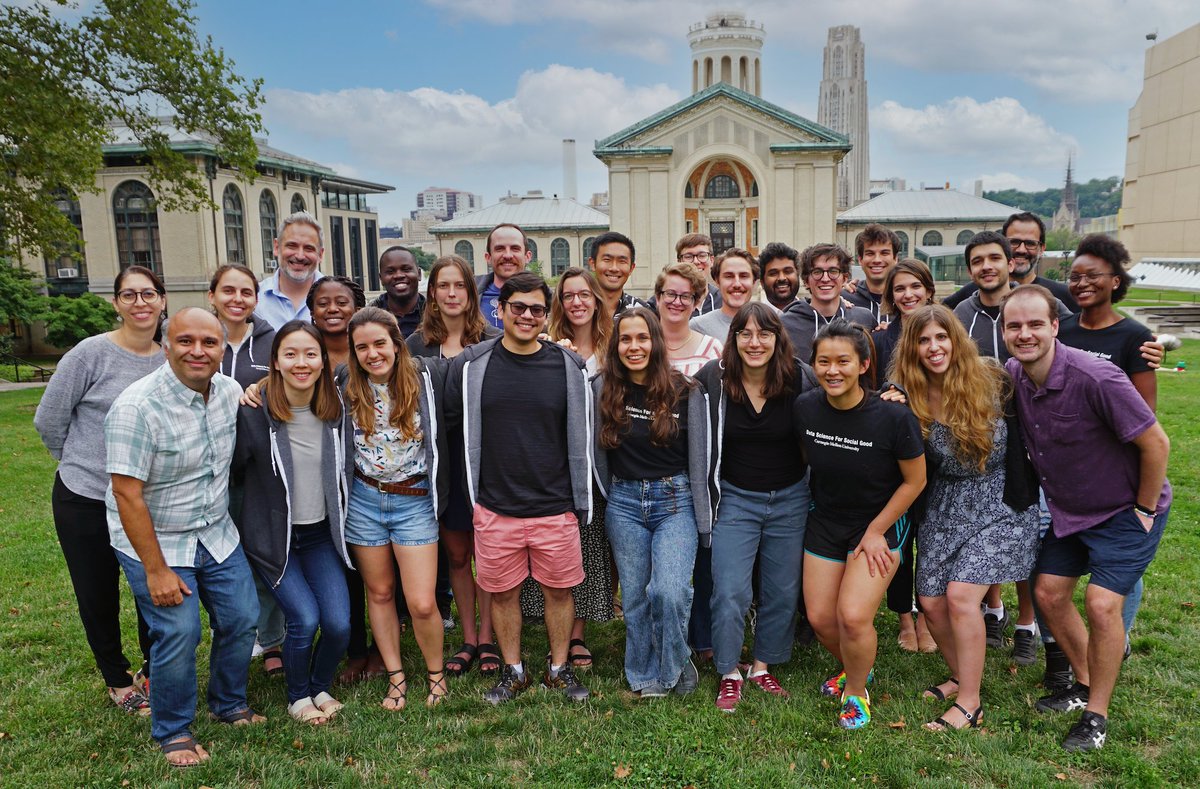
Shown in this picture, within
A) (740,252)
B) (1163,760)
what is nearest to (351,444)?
(740,252)

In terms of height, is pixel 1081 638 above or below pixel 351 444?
below

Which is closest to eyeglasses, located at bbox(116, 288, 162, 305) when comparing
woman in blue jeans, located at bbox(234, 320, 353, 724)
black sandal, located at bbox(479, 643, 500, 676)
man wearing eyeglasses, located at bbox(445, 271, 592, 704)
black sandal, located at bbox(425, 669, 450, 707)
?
woman in blue jeans, located at bbox(234, 320, 353, 724)

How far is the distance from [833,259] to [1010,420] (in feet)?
7.03

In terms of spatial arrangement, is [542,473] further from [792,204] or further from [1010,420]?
[792,204]

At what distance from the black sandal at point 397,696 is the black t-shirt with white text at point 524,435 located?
123cm

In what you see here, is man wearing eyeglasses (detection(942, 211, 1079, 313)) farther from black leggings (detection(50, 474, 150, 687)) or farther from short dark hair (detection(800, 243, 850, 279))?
black leggings (detection(50, 474, 150, 687))

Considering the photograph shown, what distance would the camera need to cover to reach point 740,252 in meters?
6.64

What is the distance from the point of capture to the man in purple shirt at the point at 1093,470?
4.28 m

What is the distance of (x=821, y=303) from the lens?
6348 millimetres

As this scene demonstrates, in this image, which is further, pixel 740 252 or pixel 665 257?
pixel 665 257

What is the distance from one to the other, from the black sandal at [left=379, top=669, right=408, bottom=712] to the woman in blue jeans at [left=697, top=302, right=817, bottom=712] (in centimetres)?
195

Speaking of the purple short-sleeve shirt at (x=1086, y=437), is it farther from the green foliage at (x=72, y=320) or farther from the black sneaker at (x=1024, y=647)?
the green foliage at (x=72, y=320)

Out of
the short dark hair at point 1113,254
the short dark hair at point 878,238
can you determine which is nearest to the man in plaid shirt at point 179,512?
the short dark hair at point 878,238

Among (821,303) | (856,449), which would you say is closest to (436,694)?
(856,449)
